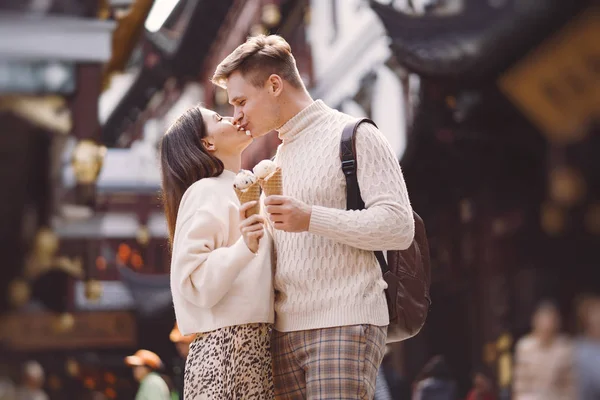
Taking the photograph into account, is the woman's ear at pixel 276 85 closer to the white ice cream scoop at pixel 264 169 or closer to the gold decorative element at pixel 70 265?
the white ice cream scoop at pixel 264 169

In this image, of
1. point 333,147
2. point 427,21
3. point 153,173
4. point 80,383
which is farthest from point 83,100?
point 153,173

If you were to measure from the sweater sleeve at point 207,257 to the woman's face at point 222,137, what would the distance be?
1.05ft

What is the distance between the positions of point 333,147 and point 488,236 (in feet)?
17.0

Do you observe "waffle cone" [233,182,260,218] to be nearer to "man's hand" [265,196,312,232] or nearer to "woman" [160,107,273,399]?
"woman" [160,107,273,399]

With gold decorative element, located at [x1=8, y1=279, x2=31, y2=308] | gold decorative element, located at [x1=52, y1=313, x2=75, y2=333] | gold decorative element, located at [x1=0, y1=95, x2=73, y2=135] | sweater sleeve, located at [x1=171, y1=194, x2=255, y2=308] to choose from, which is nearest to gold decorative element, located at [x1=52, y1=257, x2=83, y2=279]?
gold decorative element, located at [x1=52, y1=313, x2=75, y2=333]

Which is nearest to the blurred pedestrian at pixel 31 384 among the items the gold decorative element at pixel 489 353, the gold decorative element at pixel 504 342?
the gold decorative element at pixel 504 342

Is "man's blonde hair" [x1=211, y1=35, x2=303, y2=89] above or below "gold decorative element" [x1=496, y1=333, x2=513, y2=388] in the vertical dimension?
above

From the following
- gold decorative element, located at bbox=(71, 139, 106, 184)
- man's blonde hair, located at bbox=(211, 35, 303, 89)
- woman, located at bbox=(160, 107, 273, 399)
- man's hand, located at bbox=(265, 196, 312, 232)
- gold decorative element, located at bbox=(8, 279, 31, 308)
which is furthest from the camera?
gold decorative element, located at bbox=(71, 139, 106, 184)

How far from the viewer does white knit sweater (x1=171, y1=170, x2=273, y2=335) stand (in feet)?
13.1

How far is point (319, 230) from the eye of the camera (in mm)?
3773

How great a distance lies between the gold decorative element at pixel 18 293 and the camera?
235 inches

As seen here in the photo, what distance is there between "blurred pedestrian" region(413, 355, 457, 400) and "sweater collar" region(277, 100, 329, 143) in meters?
5.69

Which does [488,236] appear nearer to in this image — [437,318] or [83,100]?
[437,318]

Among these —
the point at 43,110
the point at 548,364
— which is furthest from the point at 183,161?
the point at 43,110
